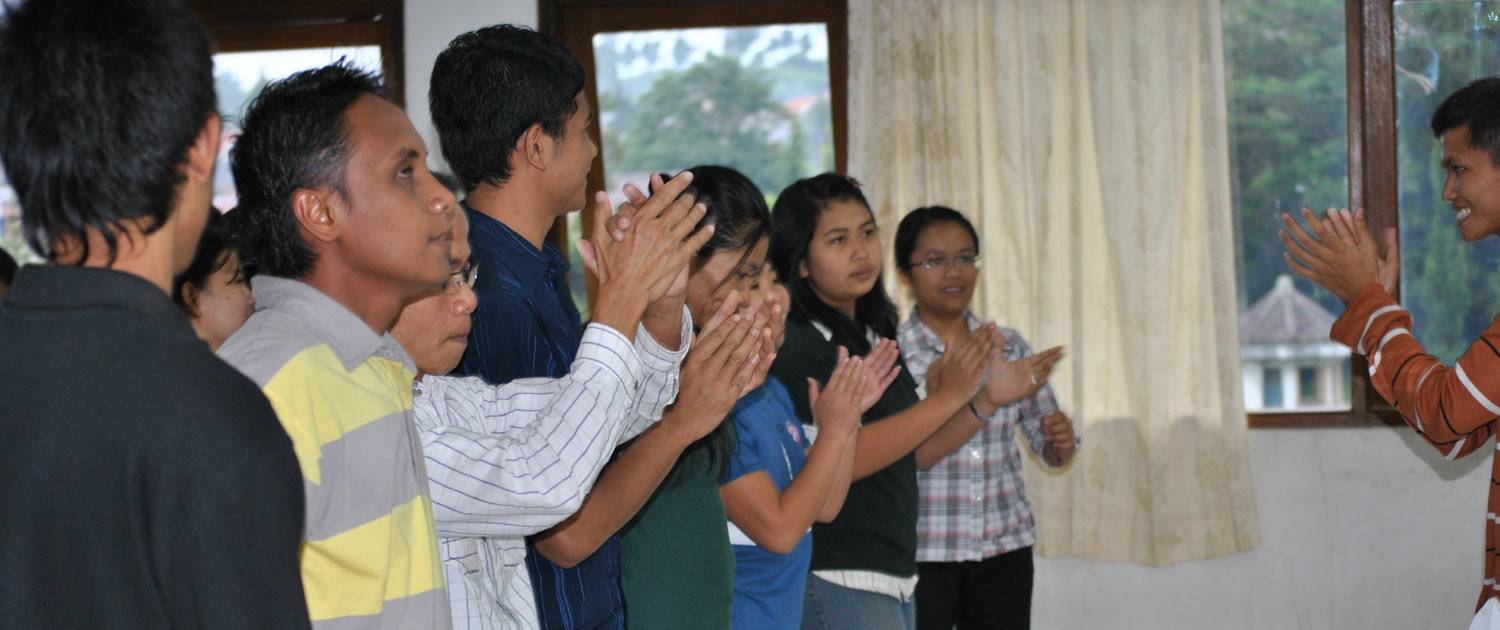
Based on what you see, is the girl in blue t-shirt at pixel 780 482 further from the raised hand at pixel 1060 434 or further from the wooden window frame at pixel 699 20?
the wooden window frame at pixel 699 20

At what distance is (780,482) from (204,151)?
4.21 ft

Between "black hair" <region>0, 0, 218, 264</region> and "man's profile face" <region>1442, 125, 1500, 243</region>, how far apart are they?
2.27m

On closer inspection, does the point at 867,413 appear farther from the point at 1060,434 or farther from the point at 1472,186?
the point at 1472,186

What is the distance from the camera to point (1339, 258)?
7.80 feet

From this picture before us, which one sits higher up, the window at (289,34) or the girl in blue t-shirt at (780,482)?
the window at (289,34)

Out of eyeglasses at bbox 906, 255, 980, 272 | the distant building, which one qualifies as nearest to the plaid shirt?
eyeglasses at bbox 906, 255, 980, 272

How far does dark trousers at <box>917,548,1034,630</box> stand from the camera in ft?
9.16

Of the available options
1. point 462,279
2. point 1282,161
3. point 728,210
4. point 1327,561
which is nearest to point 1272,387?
point 1327,561

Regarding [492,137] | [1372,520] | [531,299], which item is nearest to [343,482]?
[531,299]

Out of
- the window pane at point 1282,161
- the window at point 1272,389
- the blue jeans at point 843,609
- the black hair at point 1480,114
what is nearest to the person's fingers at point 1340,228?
the black hair at point 1480,114

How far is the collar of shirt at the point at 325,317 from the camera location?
1.03 meters

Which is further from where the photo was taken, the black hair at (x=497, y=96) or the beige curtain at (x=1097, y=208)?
the beige curtain at (x=1097, y=208)

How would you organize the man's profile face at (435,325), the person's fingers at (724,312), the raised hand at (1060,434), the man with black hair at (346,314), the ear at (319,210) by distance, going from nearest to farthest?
the man with black hair at (346,314)
the ear at (319,210)
the man's profile face at (435,325)
the person's fingers at (724,312)
the raised hand at (1060,434)

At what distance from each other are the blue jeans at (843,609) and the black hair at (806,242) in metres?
0.53
